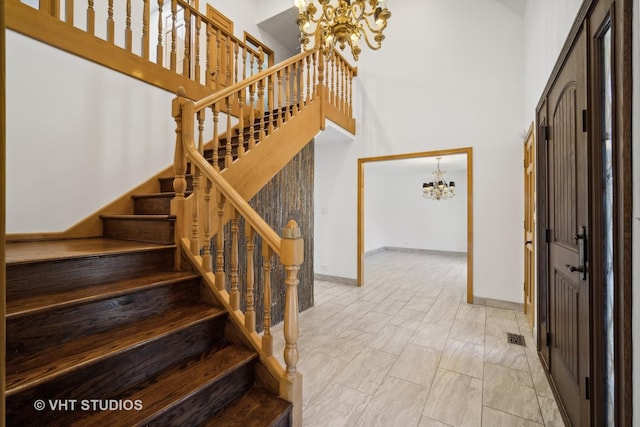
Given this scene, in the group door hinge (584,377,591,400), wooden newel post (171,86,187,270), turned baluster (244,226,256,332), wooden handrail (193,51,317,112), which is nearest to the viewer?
door hinge (584,377,591,400)

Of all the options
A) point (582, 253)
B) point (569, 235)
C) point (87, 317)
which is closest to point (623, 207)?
point (582, 253)

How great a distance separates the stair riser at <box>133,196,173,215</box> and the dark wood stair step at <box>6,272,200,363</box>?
78 centimetres

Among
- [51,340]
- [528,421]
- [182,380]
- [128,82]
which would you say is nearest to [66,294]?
[51,340]

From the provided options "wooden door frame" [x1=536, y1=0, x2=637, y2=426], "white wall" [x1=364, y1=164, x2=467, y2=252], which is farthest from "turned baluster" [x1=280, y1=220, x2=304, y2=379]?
"white wall" [x1=364, y1=164, x2=467, y2=252]

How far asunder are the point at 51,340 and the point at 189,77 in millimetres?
2886

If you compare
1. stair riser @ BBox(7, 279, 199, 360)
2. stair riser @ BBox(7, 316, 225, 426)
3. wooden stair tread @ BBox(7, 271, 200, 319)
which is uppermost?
wooden stair tread @ BBox(7, 271, 200, 319)

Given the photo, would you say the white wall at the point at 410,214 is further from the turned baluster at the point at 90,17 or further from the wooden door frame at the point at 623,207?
the wooden door frame at the point at 623,207

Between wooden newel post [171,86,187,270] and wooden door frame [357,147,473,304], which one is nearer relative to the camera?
wooden newel post [171,86,187,270]

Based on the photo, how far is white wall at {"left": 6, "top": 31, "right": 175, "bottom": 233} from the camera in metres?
2.12

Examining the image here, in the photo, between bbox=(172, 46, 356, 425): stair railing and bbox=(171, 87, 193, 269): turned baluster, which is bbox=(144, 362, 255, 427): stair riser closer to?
bbox=(172, 46, 356, 425): stair railing

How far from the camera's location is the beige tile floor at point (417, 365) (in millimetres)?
1703

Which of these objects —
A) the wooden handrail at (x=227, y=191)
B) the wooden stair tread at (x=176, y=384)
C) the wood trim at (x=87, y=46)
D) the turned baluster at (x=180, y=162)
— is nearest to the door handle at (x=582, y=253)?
the wooden handrail at (x=227, y=191)

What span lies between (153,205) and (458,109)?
12.7 feet

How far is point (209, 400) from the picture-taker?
133 cm
